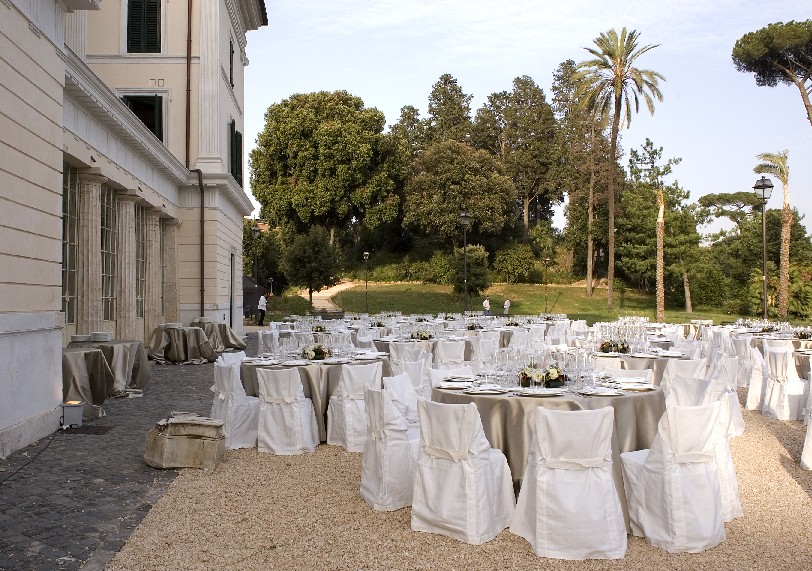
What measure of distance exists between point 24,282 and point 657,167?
131ft

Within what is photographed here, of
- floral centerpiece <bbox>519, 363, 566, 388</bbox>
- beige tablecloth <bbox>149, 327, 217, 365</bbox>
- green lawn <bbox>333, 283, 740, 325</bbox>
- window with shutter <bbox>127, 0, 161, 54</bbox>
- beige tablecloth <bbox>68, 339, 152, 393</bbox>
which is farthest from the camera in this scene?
green lawn <bbox>333, 283, 740, 325</bbox>

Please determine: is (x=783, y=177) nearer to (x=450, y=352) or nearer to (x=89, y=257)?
(x=450, y=352)

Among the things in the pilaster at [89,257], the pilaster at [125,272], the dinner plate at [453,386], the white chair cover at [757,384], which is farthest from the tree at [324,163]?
the dinner plate at [453,386]

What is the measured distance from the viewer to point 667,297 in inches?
1725

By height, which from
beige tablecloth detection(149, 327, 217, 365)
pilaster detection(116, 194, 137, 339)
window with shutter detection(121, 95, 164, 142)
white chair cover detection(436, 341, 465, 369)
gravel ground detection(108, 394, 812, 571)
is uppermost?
window with shutter detection(121, 95, 164, 142)

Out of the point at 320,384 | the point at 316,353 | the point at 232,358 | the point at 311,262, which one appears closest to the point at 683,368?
the point at 320,384

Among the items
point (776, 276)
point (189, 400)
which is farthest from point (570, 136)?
point (189, 400)

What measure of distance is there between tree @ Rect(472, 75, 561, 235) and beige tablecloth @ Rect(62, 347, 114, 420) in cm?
4352

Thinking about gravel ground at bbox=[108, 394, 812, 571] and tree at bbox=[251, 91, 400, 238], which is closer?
gravel ground at bbox=[108, 394, 812, 571]

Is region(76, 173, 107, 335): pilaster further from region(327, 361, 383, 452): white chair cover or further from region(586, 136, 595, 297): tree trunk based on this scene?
region(586, 136, 595, 297): tree trunk

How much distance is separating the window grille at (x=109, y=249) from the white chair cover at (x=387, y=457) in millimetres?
10862

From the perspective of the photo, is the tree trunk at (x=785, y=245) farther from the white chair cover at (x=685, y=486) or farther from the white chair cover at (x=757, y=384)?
the white chair cover at (x=685, y=486)

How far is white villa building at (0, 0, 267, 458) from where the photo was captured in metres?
7.62

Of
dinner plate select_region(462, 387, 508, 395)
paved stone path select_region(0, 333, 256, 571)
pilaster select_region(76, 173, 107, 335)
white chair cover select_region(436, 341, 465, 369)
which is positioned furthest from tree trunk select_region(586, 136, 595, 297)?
dinner plate select_region(462, 387, 508, 395)
